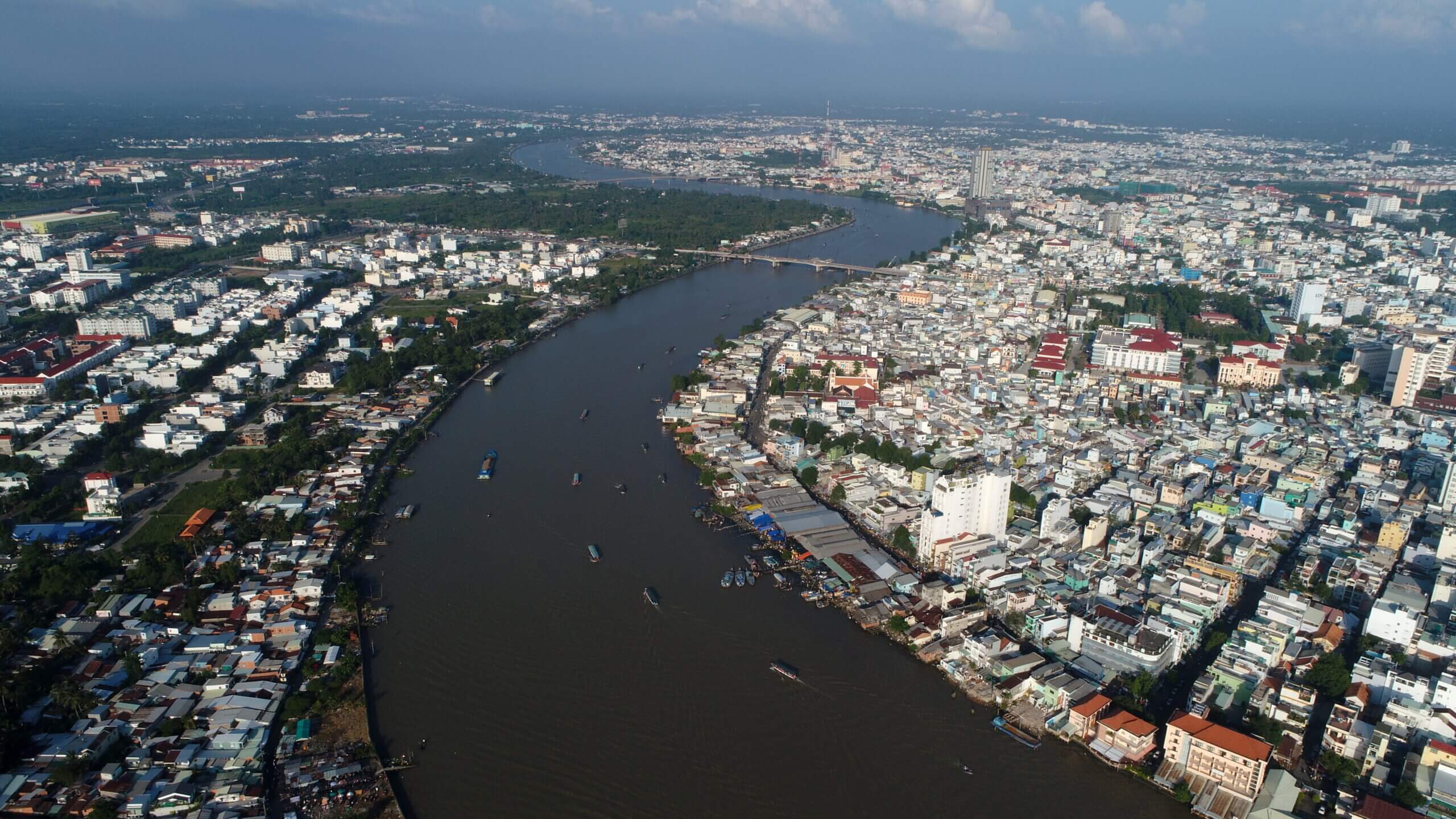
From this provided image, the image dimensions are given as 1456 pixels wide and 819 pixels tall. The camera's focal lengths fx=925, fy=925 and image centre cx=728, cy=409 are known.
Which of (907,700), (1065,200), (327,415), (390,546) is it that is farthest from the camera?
(1065,200)

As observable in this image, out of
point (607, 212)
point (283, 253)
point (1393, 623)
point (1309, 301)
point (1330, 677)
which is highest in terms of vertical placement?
point (607, 212)

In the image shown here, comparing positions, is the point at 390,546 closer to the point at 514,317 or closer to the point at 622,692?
the point at 622,692

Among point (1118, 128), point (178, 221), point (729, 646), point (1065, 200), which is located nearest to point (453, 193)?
point (178, 221)

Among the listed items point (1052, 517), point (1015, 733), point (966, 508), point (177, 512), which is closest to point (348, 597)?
point (177, 512)

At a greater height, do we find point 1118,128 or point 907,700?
point 1118,128

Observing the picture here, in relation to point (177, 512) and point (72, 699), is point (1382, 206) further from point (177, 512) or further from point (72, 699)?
point (72, 699)
